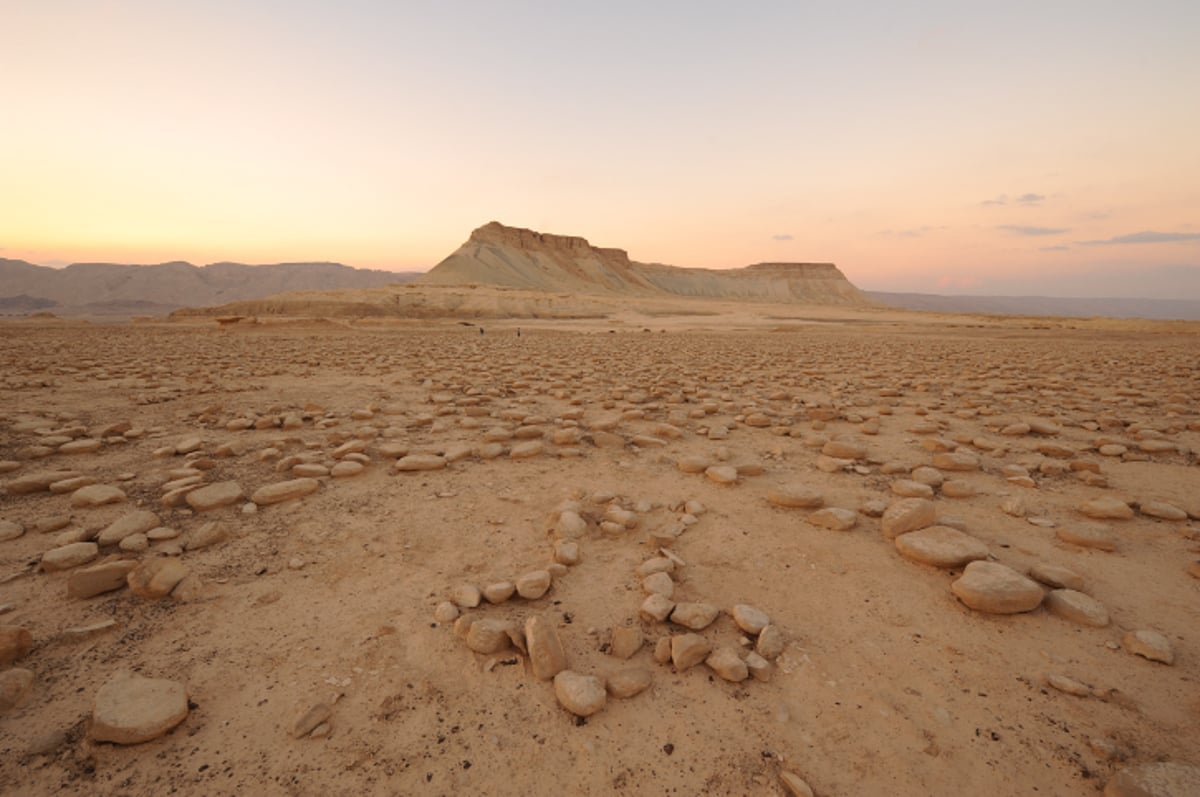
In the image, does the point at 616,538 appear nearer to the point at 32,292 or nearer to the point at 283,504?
the point at 283,504

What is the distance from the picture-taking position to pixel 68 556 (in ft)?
6.81

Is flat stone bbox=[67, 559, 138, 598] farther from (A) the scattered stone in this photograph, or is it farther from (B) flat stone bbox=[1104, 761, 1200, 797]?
(B) flat stone bbox=[1104, 761, 1200, 797]

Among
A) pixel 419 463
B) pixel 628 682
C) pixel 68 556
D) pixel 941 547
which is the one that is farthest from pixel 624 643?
pixel 68 556

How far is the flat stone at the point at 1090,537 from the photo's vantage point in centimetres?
222

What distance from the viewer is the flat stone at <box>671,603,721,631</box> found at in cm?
174

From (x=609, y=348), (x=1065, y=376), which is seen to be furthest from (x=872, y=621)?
(x=609, y=348)

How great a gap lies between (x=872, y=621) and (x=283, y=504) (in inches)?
112

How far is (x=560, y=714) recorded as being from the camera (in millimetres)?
1433

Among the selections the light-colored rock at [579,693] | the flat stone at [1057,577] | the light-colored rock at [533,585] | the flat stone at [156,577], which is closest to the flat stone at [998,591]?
the flat stone at [1057,577]

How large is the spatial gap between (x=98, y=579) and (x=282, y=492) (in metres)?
→ 0.89

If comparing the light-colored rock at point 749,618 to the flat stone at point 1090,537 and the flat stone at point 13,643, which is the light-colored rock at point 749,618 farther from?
the flat stone at point 13,643

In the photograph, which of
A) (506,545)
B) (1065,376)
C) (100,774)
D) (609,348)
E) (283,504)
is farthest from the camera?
(609,348)

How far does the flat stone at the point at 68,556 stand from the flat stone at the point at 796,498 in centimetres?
315

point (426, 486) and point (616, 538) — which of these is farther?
point (426, 486)
